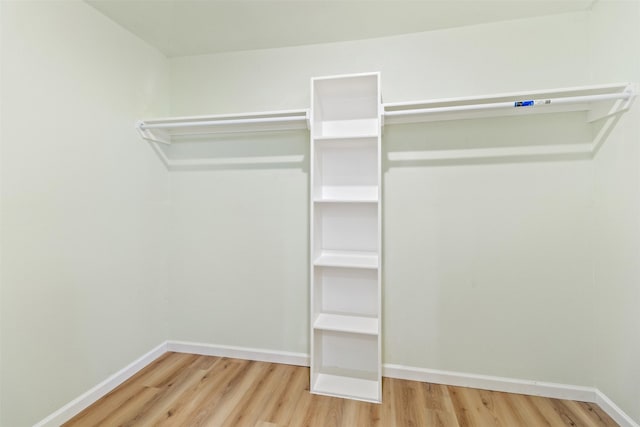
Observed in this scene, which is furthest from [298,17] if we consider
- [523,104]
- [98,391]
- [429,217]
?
[98,391]

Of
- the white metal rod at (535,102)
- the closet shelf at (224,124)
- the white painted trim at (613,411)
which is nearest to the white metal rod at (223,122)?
the closet shelf at (224,124)

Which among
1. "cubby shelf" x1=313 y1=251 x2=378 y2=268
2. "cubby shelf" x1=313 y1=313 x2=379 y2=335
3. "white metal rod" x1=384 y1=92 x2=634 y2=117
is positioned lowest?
"cubby shelf" x1=313 y1=313 x2=379 y2=335

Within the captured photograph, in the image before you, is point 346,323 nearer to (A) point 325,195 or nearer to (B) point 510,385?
(A) point 325,195

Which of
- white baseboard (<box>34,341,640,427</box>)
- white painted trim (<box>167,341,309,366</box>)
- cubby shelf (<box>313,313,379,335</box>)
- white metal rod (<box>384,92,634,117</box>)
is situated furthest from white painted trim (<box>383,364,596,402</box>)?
white metal rod (<box>384,92,634,117</box>)

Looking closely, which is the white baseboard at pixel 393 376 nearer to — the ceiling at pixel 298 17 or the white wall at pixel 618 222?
the white wall at pixel 618 222

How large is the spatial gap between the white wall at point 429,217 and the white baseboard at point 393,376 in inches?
2.2

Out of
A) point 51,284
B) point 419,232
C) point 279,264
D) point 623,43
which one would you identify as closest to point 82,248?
point 51,284

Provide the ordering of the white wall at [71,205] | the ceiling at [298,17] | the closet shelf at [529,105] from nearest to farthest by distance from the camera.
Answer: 1. the white wall at [71,205]
2. the closet shelf at [529,105]
3. the ceiling at [298,17]

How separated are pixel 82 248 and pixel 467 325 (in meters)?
2.51

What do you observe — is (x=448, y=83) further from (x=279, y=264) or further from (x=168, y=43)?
(x=168, y=43)

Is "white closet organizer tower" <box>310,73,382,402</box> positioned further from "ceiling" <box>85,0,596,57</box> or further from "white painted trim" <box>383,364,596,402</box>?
"ceiling" <box>85,0,596,57</box>

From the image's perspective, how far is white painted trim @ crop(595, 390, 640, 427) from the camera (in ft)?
5.22

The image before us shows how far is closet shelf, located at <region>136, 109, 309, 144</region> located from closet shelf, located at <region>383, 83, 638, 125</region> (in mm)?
637

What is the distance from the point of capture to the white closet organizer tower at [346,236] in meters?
2.05
